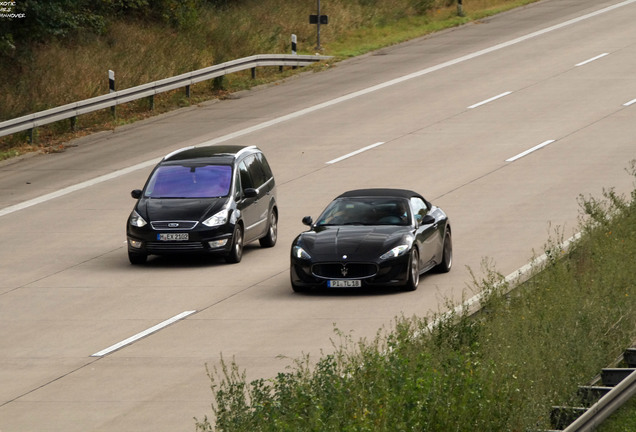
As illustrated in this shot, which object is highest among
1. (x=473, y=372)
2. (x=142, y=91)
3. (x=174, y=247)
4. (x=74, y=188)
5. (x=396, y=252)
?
(x=473, y=372)

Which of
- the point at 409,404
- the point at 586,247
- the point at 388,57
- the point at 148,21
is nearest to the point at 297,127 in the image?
the point at 388,57

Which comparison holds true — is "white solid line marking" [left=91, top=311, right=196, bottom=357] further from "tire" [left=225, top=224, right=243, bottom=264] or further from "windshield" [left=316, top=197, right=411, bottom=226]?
"tire" [left=225, top=224, right=243, bottom=264]

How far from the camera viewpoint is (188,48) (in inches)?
1800

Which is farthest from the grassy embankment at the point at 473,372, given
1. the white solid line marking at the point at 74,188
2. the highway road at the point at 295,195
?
the white solid line marking at the point at 74,188

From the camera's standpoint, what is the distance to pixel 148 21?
161ft

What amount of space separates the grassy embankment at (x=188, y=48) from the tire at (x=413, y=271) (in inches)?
676

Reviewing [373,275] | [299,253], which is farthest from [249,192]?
[373,275]

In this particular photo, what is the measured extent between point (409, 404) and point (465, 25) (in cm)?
4580

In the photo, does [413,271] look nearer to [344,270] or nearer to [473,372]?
[344,270]

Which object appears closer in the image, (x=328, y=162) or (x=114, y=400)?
(x=114, y=400)

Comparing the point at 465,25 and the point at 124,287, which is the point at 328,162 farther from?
the point at 465,25

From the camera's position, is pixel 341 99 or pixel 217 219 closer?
pixel 217 219

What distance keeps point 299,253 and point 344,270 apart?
73 centimetres

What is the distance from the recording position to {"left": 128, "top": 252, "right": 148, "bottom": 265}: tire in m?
20.8
